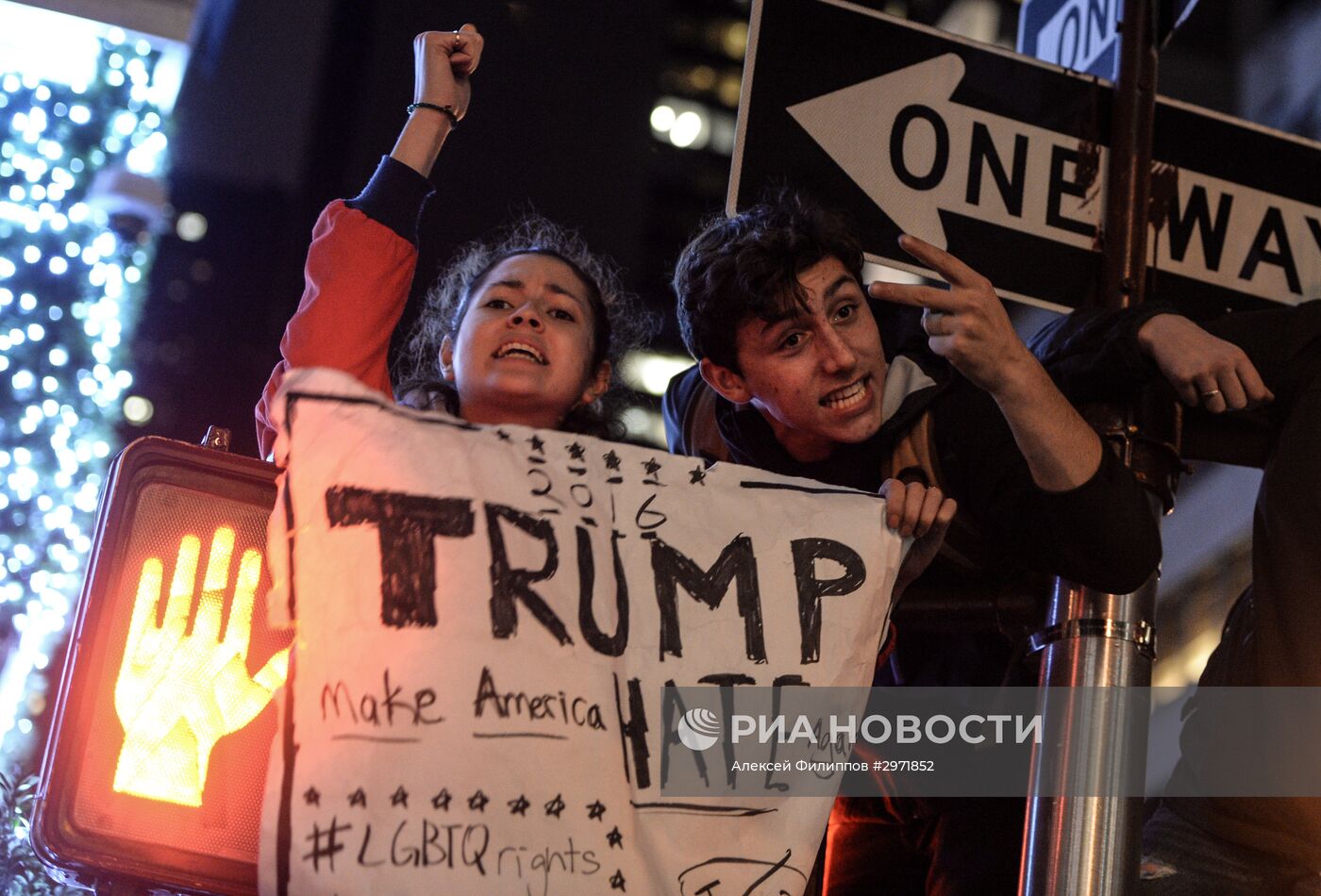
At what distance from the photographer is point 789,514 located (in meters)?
1.97

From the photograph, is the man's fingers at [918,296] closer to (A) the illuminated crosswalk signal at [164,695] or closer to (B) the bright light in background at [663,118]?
(A) the illuminated crosswalk signal at [164,695]

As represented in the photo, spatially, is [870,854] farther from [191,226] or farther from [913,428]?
[191,226]

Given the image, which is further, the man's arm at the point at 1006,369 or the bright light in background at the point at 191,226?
the bright light in background at the point at 191,226

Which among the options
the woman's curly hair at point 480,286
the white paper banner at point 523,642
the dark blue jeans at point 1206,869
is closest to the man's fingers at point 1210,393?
the white paper banner at point 523,642

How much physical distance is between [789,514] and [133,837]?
0.94 metres

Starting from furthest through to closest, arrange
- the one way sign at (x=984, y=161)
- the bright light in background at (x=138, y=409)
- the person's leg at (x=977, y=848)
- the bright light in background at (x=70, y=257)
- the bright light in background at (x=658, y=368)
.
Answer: the bright light in background at (x=658, y=368) → the bright light in background at (x=138, y=409) → the bright light in background at (x=70, y=257) → the one way sign at (x=984, y=161) → the person's leg at (x=977, y=848)

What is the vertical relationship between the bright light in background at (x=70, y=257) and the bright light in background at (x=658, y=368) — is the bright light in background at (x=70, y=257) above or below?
below

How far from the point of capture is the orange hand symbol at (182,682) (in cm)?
167

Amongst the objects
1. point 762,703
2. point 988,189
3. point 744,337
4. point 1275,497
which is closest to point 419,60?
point 744,337

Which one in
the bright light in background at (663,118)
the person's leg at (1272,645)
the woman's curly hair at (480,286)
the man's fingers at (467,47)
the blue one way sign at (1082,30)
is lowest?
the person's leg at (1272,645)

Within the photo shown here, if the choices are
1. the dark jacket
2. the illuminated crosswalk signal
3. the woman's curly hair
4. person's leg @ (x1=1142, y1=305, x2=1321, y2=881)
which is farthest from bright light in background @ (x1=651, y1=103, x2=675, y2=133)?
the illuminated crosswalk signal

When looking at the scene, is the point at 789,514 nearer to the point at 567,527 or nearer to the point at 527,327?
the point at 567,527

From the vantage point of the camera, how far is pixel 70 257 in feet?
28.7

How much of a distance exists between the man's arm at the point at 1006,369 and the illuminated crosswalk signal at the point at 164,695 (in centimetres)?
95
